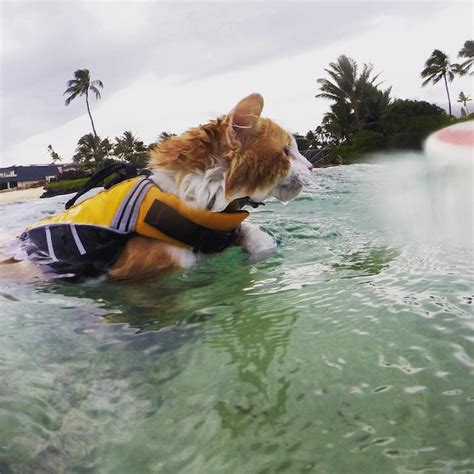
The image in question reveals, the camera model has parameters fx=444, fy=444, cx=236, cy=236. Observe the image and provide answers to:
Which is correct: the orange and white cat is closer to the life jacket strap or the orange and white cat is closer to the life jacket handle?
the life jacket strap

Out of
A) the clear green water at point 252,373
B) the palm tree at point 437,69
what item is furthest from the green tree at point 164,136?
the palm tree at point 437,69

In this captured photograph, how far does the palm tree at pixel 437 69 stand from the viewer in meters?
51.5

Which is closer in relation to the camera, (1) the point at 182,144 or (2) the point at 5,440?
(2) the point at 5,440

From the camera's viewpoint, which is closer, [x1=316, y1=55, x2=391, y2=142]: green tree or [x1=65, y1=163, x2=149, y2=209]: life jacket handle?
[x1=65, y1=163, x2=149, y2=209]: life jacket handle

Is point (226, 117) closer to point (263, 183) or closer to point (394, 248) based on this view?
point (263, 183)

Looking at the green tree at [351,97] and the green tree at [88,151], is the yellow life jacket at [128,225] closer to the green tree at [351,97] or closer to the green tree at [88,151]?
the green tree at [351,97]

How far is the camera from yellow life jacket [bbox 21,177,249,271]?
3.13 metres

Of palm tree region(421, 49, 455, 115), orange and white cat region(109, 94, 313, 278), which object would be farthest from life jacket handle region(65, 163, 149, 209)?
palm tree region(421, 49, 455, 115)

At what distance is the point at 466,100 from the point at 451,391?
9303 cm

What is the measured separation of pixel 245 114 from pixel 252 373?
231cm

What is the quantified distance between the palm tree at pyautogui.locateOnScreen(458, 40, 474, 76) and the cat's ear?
49.8 meters

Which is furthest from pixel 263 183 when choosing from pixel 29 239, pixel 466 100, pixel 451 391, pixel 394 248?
pixel 466 100

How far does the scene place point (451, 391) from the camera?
1210mm

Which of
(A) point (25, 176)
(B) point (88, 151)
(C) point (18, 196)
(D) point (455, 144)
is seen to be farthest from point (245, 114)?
(A) point (25, 176)
